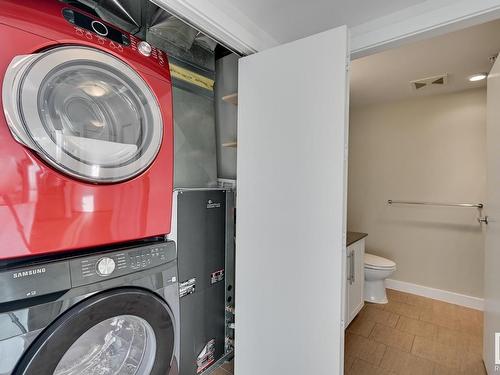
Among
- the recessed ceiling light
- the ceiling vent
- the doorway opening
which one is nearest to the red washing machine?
the doorway opening

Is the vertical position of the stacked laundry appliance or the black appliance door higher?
the stacked laundry appliance

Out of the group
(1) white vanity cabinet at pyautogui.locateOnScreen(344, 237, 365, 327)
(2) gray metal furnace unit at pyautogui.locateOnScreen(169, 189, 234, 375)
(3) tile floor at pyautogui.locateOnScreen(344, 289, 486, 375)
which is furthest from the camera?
(1) white vanity cabinet at pyautogui.locateOnScreen(344, 237, 365, 327)

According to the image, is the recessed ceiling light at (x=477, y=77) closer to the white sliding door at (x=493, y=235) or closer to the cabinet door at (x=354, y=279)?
the white sliding door at (x=493, y=235)

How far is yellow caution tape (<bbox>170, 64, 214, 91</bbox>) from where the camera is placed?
166 centimetres

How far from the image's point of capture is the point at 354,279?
2.33 metres

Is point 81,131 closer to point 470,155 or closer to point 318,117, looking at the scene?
point 318,117

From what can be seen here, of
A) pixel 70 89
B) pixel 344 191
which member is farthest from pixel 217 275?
pixel 70 89

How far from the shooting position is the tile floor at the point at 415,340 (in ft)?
6.00

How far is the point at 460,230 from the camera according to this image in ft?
8.98

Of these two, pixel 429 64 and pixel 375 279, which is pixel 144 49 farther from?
pixel 375 279

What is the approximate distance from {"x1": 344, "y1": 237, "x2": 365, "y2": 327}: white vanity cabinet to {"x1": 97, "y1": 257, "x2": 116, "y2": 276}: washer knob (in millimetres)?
1787

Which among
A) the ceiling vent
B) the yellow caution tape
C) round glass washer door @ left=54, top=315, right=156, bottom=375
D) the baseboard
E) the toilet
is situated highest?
the ceiling vent

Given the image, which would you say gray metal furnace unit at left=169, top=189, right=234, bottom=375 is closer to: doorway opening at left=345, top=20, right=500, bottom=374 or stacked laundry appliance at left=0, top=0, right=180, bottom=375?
stacked laundry appliance at left=0, top=0, right=180, bottom=375

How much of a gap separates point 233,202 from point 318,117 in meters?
0.84
